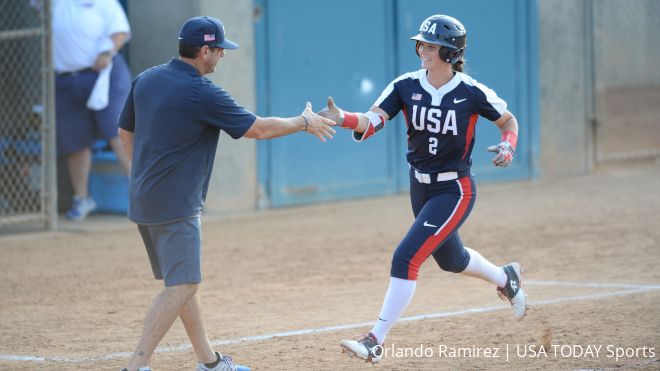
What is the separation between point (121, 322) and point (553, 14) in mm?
8565

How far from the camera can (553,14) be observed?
14.2 metres

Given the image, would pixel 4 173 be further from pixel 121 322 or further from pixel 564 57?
pixel 564 57

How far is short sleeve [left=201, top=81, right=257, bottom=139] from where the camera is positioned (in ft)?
18.1

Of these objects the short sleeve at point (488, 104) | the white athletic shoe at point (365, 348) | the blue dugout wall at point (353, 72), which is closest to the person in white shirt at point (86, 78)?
the blue dugout wall at point (353, 72)

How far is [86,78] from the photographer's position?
36.8 feet

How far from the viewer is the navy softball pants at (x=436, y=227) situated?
6078 mm

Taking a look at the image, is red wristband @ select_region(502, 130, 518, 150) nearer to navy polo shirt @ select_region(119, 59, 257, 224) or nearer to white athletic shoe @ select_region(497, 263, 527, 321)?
white athletic shoe @ select_region(497, 263, 527, 321)

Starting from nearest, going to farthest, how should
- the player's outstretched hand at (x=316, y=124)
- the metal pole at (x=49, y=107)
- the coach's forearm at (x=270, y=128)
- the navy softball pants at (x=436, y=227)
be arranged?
the coach's forearm at (x=270, y=128) < the player's outstretched hand at (x=316, y=124) < the navy softball pants at (x=436, y=227) < the metal pole at (x=49, y=107)

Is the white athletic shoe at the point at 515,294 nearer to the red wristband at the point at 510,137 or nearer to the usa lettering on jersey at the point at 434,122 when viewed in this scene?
the red wristband at the point at 510,137

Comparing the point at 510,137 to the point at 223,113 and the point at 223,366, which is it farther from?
the point at 223,366

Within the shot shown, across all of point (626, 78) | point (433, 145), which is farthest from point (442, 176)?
point (626, 78)

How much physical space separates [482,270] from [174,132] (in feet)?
6.88

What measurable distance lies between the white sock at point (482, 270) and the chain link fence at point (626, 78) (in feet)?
27.8

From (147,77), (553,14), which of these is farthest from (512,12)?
(147,77)
